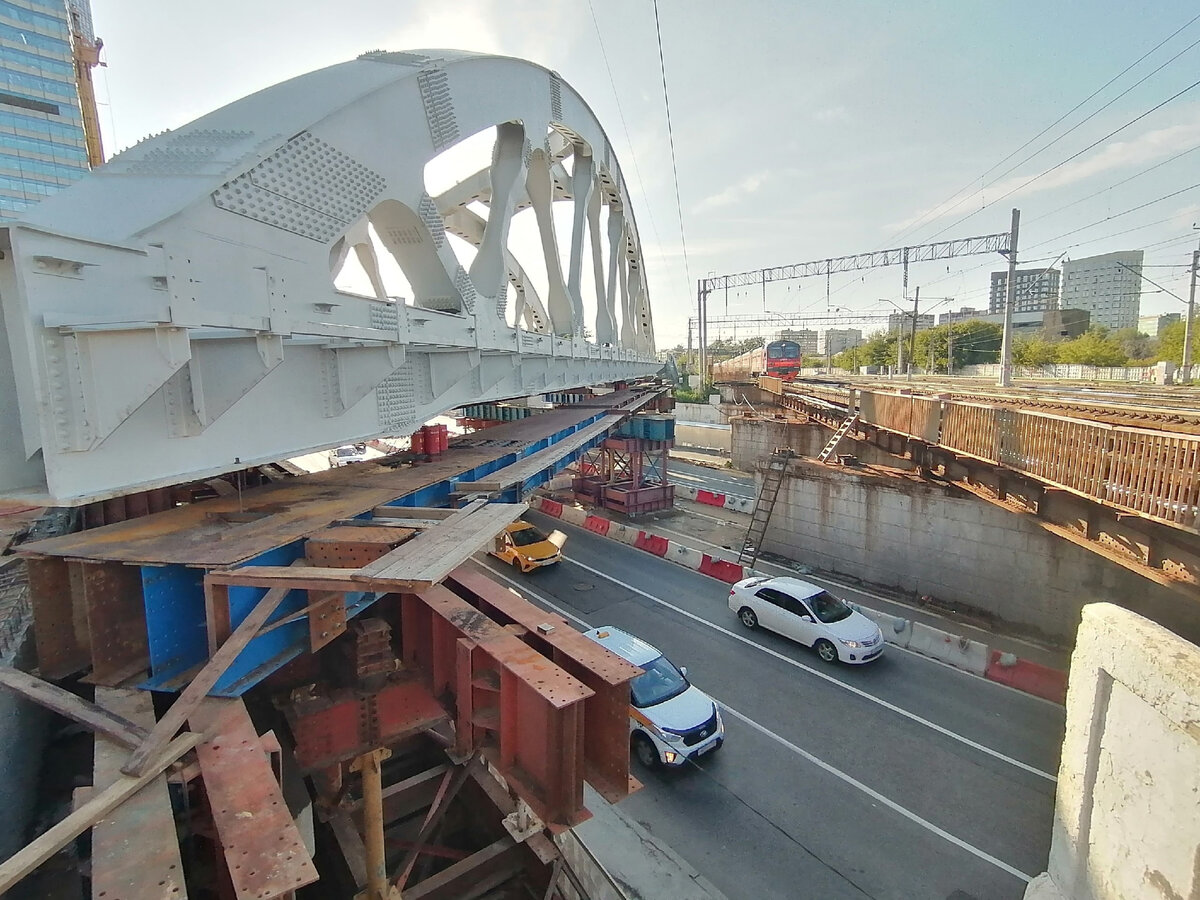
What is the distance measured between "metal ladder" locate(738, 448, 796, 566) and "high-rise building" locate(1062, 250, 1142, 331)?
65.8m

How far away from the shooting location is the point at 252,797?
2.57 meters

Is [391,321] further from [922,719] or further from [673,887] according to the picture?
[922,719]

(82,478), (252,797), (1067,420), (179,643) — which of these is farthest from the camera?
(1067,420)

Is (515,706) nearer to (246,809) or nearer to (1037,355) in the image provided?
(246,809)

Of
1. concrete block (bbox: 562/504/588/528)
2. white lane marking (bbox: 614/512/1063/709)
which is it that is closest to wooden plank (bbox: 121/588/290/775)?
white lane marking (bbox: 614/512/1063/709)

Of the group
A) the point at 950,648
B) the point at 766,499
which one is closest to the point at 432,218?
the point at 950,648

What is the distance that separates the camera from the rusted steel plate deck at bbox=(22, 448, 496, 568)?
135 inches

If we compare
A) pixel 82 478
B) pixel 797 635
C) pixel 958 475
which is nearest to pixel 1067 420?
pixel 958 475

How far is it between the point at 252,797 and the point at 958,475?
45.5ft

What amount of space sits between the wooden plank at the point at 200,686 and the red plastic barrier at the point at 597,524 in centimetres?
1661

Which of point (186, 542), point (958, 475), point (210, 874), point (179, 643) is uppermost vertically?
point (186, 542)

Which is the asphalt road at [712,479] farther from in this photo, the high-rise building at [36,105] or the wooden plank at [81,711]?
the high-rise building at [36,105]

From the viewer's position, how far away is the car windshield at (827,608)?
37.9 feet

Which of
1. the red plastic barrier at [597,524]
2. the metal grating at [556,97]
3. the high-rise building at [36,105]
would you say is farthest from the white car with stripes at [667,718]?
the high-rise building at [36,105]
